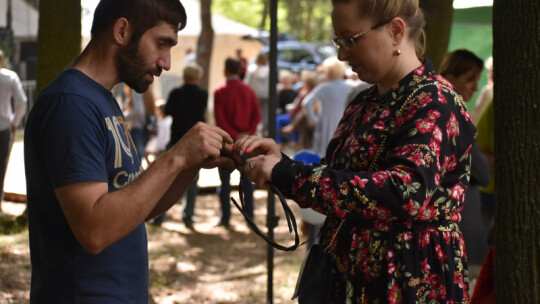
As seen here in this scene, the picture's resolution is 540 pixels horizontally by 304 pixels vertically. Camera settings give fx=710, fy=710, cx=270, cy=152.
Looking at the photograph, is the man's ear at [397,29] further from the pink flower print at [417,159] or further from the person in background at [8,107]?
the person in background at [8,107]

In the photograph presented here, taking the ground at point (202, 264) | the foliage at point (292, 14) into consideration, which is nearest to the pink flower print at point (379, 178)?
the ground at point (202, 264)

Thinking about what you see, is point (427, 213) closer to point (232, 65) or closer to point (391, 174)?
point (391, 174)

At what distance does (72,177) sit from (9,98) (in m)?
6.55

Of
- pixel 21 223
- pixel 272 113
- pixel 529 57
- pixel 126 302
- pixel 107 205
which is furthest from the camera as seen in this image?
pixel 21 223

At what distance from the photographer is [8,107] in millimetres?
7945

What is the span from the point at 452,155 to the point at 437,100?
0.18 meters

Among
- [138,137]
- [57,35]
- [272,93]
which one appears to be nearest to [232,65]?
[138,137]

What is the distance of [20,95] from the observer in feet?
26.3

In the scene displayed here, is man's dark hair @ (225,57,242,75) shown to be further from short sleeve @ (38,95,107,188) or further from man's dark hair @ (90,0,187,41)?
short sleeve @ (38,95,107,188)

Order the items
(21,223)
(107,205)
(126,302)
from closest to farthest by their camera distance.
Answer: (107,205), (126,302), (21,223)

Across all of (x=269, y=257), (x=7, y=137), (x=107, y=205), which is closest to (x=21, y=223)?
(x=7, y=137)

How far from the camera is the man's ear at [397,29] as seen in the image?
91.4 inches

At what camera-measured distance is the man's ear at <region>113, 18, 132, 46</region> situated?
2.17 metres

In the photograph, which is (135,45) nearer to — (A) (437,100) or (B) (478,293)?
(A) (437,100)
